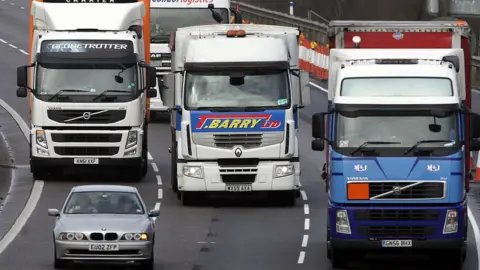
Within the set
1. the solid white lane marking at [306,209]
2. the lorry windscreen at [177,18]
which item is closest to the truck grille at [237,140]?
the solid white lane marking at [306,209]

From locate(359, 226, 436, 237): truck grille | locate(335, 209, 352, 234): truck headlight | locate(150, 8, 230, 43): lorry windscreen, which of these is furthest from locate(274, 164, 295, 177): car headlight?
locate(150, 8, 230, 43): lorry windscreen

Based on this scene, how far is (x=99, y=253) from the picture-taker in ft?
82.6

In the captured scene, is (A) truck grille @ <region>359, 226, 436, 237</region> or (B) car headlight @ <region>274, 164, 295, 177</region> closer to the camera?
(A) truck grille @ <region>359, 226, 436, 237</region>

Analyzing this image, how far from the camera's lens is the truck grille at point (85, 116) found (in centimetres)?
3575

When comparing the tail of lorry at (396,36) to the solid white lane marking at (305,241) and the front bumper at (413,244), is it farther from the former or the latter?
the solid white lane marking at (305,241)

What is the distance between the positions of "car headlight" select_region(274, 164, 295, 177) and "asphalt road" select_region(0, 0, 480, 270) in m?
0.78

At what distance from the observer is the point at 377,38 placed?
28.1 meters

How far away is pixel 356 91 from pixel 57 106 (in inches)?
453

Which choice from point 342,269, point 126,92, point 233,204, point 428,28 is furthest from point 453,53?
point 126,92

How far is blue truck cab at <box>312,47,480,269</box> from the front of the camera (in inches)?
987

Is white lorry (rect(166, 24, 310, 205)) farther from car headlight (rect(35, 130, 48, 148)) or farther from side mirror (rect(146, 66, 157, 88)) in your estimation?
car headlight (rect(35, 130, 48, 148))

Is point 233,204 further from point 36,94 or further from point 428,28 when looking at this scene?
point 428,28

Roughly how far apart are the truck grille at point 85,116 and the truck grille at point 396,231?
11.9 metres

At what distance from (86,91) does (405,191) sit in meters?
12.4
